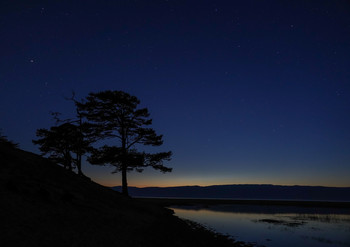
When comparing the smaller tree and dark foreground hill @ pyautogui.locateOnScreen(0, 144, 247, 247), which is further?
the smaller tree

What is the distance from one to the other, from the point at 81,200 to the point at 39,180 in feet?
10.1

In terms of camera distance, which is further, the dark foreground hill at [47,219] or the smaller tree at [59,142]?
the smaller tree at [59,142]

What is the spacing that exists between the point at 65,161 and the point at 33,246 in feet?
113

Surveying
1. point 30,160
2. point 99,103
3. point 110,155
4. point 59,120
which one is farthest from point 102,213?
point 59,120

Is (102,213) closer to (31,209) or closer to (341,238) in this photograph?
(31,209)

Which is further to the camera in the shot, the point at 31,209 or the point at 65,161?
the point at 65,161

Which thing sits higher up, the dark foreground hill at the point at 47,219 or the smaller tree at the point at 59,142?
the smaller tree at the point at 59,142

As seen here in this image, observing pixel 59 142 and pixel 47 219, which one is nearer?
pixel 47 219

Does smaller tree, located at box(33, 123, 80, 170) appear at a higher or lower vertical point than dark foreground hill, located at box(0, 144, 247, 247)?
higher

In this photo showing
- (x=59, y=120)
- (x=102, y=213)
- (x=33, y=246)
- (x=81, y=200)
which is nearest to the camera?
(x=33, y=246)

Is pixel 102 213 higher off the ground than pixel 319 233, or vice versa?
pixel 102 213

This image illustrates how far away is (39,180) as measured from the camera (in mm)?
14867

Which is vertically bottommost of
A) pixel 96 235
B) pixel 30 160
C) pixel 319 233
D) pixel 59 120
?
pixel 319 233

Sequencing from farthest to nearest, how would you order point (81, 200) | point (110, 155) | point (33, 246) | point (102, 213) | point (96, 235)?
point (110, 155)
point (81, 200)
point (102, 213)
point (96, 235)
point (33, 246)
